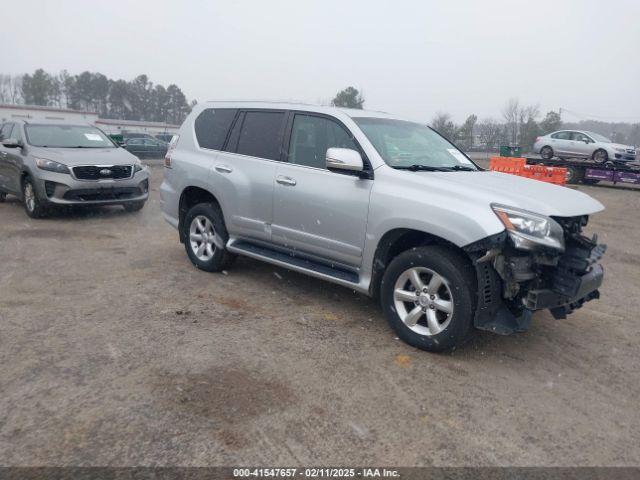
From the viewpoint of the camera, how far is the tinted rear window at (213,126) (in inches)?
223

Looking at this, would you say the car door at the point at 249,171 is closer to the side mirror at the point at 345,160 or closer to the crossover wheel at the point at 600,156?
the side mirror at the point at 345,160

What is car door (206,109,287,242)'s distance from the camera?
16.6 ft

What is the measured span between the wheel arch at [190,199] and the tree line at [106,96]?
3111 inches

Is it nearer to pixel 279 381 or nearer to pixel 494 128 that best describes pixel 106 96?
pixel 494 128

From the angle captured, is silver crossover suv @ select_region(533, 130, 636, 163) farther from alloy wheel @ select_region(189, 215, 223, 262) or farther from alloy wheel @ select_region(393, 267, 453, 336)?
alloy wheel @ select_region(393, 267, 453, 336)

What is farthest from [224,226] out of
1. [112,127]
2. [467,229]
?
[112,127]

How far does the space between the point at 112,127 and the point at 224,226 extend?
73.1 m

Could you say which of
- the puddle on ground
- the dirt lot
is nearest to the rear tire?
the dirt lot

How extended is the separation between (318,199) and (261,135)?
1196 millimetres

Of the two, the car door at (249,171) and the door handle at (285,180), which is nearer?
the door handle at (285,180)

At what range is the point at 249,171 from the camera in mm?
5195

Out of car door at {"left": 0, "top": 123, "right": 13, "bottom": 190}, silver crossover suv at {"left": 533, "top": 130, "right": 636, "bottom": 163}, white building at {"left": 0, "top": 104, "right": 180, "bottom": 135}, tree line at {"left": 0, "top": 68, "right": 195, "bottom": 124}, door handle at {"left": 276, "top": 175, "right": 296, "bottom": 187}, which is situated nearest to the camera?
door handle at {"left": 276, "top": 175, "right": 296, "bottom": 187}

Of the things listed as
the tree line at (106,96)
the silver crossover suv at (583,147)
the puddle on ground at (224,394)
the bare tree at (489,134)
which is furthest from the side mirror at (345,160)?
the tree line at (106,96)

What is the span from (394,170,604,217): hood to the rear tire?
1958 centimetres
